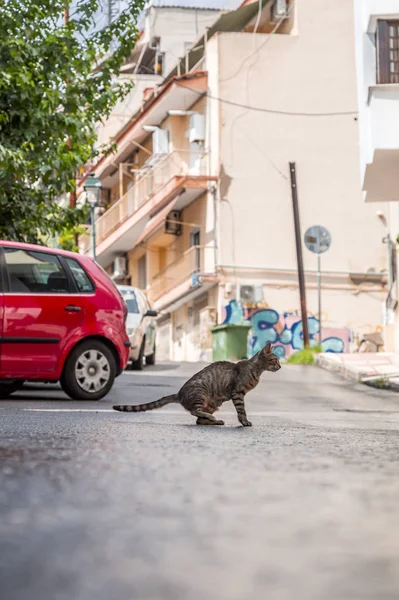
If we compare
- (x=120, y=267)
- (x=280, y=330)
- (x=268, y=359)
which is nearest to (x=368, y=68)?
(x=268, y=359)

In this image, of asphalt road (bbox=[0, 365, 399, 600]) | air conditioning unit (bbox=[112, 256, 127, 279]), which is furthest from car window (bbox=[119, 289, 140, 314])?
air conditioning unit (bbox=[112, 256, 127, 279])

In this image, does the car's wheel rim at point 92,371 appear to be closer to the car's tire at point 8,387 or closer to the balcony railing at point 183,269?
the car's tire at point 8,387

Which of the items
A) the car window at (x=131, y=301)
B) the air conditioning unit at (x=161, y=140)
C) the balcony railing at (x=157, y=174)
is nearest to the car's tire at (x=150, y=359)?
the car window at (x=131, y=301)

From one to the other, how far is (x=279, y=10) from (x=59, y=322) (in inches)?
1045

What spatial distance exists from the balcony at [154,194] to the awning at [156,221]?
0.24 feet

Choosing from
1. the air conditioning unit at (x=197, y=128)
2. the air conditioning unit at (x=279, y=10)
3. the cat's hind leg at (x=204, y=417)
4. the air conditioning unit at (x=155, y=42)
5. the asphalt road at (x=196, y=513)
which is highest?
the air conditioning unit at (x=155, y=42)

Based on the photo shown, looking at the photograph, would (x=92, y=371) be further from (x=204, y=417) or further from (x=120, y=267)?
(x=120, y=267)

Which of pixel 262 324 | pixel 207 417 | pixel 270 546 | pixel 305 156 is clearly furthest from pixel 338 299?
pixel 270 546

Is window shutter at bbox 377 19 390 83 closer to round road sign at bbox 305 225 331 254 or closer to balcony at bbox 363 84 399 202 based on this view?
balcony at bbox 363 84 399 202

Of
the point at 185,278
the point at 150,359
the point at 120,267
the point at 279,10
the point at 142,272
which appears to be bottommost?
the point at 150,359

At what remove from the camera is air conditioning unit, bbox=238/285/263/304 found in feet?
114

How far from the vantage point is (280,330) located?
35.2 metres

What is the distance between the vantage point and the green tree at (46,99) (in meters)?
16.2

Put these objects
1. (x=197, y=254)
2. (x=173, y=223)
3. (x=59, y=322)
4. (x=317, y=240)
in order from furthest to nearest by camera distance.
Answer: (x=173, y=223), (x=197, y=254), (x=317, y=240), (x=59, y=322)
